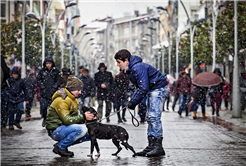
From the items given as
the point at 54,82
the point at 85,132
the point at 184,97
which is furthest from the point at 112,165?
the point at 184,97

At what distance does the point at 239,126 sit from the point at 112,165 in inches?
302

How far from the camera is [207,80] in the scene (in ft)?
56.6

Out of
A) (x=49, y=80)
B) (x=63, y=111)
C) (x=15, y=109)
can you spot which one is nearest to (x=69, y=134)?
(x=63, y=111)

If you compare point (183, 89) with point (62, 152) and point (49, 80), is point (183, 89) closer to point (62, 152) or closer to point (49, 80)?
point (49, 80)

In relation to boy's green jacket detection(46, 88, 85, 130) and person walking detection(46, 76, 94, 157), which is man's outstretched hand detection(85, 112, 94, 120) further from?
boy's green jacket detection(46, 88, 85, 130)

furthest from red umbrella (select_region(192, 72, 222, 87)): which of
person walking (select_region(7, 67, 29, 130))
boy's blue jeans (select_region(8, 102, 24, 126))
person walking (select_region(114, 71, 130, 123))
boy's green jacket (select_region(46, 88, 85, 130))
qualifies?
boy's green jacket (select_region(46, 88, 85, 130))

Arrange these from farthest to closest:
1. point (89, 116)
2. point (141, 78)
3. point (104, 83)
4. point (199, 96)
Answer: point (199, 96), point (104, 83), point (141, 78), point (89, 116)

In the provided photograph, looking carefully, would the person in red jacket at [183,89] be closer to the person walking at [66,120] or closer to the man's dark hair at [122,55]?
the man's dark hair at [122,55]

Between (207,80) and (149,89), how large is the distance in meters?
9.38

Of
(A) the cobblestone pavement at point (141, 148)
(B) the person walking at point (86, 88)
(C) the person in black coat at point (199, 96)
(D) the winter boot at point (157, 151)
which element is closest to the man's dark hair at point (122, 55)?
(D) the winter boot at point (157, 151)

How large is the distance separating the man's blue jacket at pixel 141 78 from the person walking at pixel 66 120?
788 mm

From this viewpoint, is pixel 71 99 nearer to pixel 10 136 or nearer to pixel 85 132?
pixel 85 132

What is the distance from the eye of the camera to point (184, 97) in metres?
19.8

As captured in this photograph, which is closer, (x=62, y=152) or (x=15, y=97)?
(x=62, y=152)
